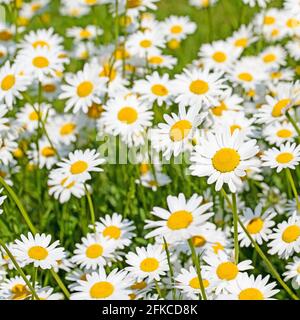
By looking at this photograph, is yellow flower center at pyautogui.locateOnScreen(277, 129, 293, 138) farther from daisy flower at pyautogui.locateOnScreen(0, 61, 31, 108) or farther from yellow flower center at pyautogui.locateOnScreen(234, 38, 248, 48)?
daisy flower at pyautogui.locateOnScreen(0, 61, 31, 108)

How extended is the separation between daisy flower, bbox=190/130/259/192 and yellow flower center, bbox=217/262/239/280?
0.21m

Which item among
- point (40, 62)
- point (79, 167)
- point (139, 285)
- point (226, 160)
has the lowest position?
point (139, 285)

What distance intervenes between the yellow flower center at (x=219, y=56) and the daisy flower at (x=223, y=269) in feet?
3.71

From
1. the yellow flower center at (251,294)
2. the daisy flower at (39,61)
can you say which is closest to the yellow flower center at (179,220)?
the yellow flower center at (251,294)

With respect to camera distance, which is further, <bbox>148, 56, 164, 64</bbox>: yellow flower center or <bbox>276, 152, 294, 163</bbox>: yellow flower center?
<bbox>148, 56, 164, 64</bbox>: yellow flower center

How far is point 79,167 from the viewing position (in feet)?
7.13

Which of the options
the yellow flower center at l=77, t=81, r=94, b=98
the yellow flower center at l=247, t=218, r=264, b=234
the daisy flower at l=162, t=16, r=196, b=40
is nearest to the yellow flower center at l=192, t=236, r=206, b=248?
the yellow flower center at l=247, t=218, r=264, b=234

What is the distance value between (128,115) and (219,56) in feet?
1.98

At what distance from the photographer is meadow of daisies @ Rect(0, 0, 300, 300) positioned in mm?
1820

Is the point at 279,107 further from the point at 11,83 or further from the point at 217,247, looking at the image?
the point at 11,83

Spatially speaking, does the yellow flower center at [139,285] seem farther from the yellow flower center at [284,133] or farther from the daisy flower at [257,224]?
the yellow flower center at [284,133]

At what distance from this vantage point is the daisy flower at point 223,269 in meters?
1.80

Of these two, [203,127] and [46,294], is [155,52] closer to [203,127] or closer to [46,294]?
[203,127]

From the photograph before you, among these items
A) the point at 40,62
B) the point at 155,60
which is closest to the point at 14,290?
the point at 40,62
